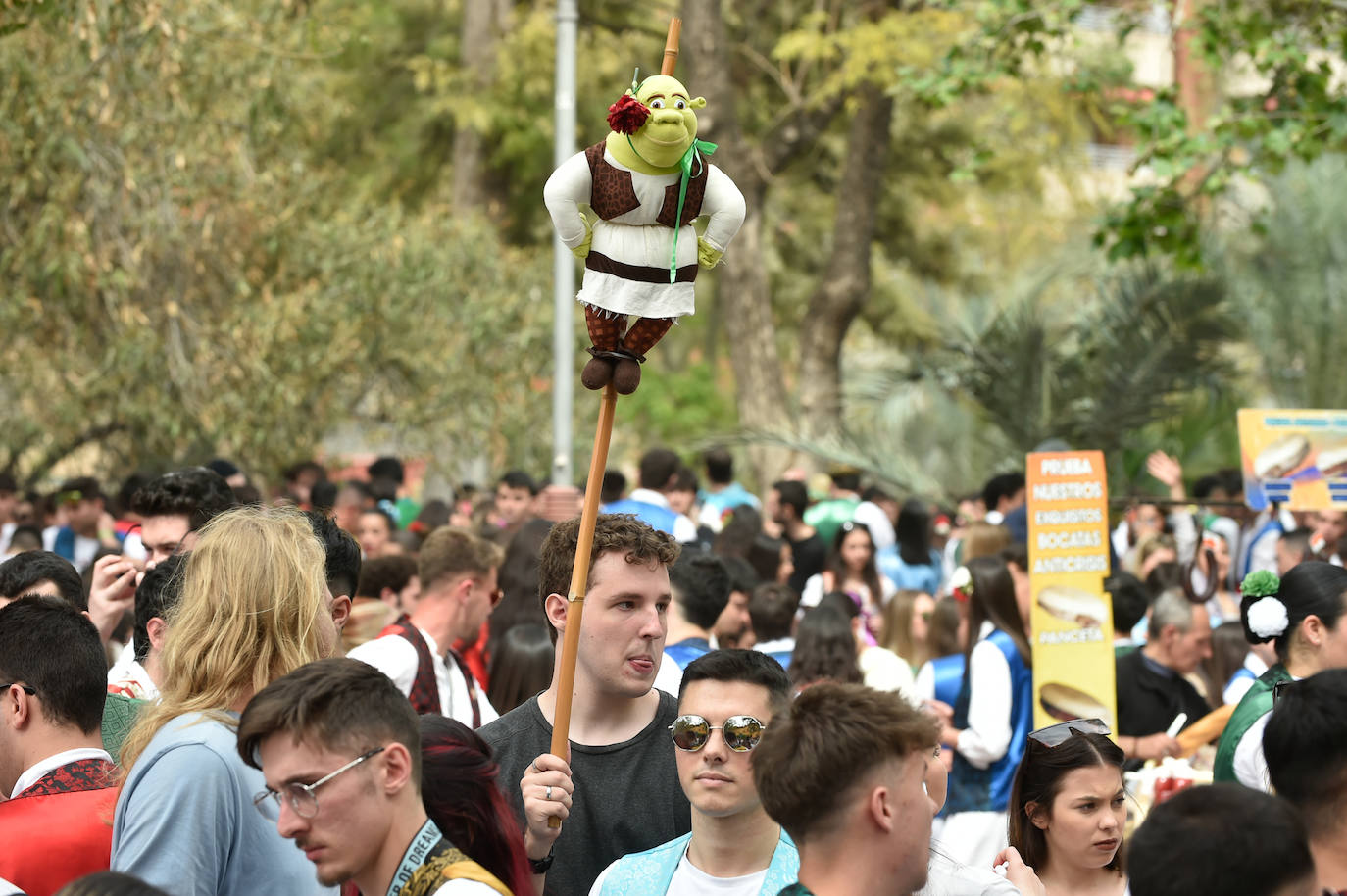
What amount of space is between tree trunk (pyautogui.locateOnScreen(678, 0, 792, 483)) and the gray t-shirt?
11.4m

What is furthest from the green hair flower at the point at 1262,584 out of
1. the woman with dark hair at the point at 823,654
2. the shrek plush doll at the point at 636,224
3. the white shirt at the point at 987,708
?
the shrek plush doll at the point at 636,224

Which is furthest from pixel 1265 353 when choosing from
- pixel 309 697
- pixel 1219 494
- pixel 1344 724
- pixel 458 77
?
pixel 309 697

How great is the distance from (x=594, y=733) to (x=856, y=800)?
145cm

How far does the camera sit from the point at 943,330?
15773 mm

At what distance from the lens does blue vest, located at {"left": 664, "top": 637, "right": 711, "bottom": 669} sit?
575cm

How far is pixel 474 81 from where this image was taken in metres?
19.7

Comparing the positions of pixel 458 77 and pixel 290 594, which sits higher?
pixel 458 77

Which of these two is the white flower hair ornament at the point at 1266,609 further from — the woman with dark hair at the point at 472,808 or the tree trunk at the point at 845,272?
the tree trunk at the point at 845,272

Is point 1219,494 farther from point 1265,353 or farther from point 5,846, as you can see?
point 5,846

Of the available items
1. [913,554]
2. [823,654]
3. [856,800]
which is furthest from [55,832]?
[913,554]

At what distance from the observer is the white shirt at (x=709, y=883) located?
347 centimetres

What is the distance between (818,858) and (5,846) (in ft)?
6.22

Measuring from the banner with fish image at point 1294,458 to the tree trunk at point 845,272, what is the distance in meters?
8.20

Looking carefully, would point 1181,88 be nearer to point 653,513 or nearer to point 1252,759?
point 653,513
